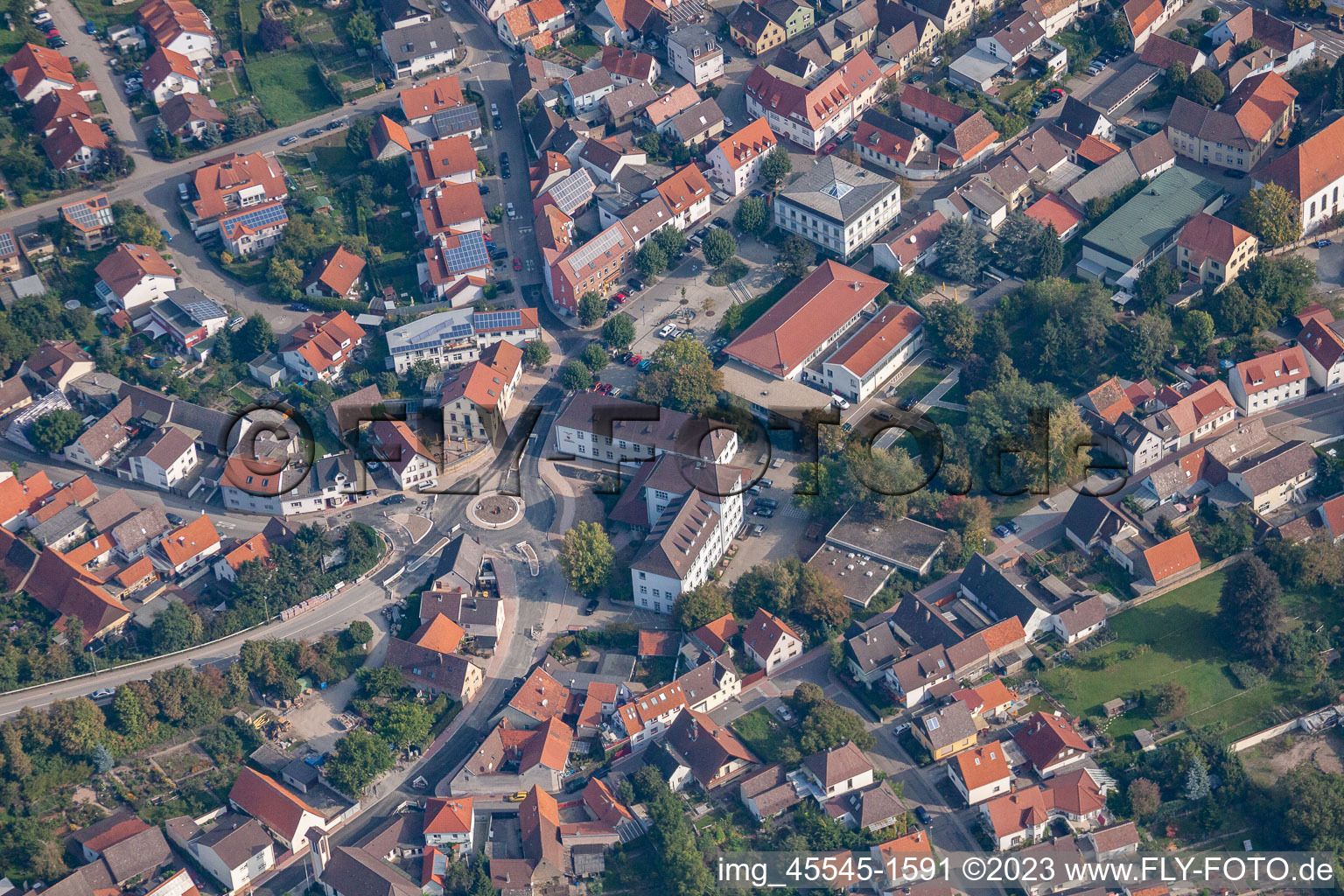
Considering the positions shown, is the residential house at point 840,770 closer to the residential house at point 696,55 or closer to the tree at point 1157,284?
the tree at point 1157,284

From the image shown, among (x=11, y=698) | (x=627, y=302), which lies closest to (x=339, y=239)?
(x=627, y=302)

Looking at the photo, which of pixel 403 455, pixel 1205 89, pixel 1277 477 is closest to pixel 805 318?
pixel 403 455

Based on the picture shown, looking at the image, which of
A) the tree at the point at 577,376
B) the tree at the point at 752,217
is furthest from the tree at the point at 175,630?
the tree at the point at 752,217

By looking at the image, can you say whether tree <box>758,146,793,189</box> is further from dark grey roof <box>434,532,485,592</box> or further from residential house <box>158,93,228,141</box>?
residential house <box>158,93,228,141</box>

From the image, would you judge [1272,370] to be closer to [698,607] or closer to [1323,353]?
[1323,353]

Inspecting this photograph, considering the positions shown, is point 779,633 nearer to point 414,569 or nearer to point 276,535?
point 414,569
